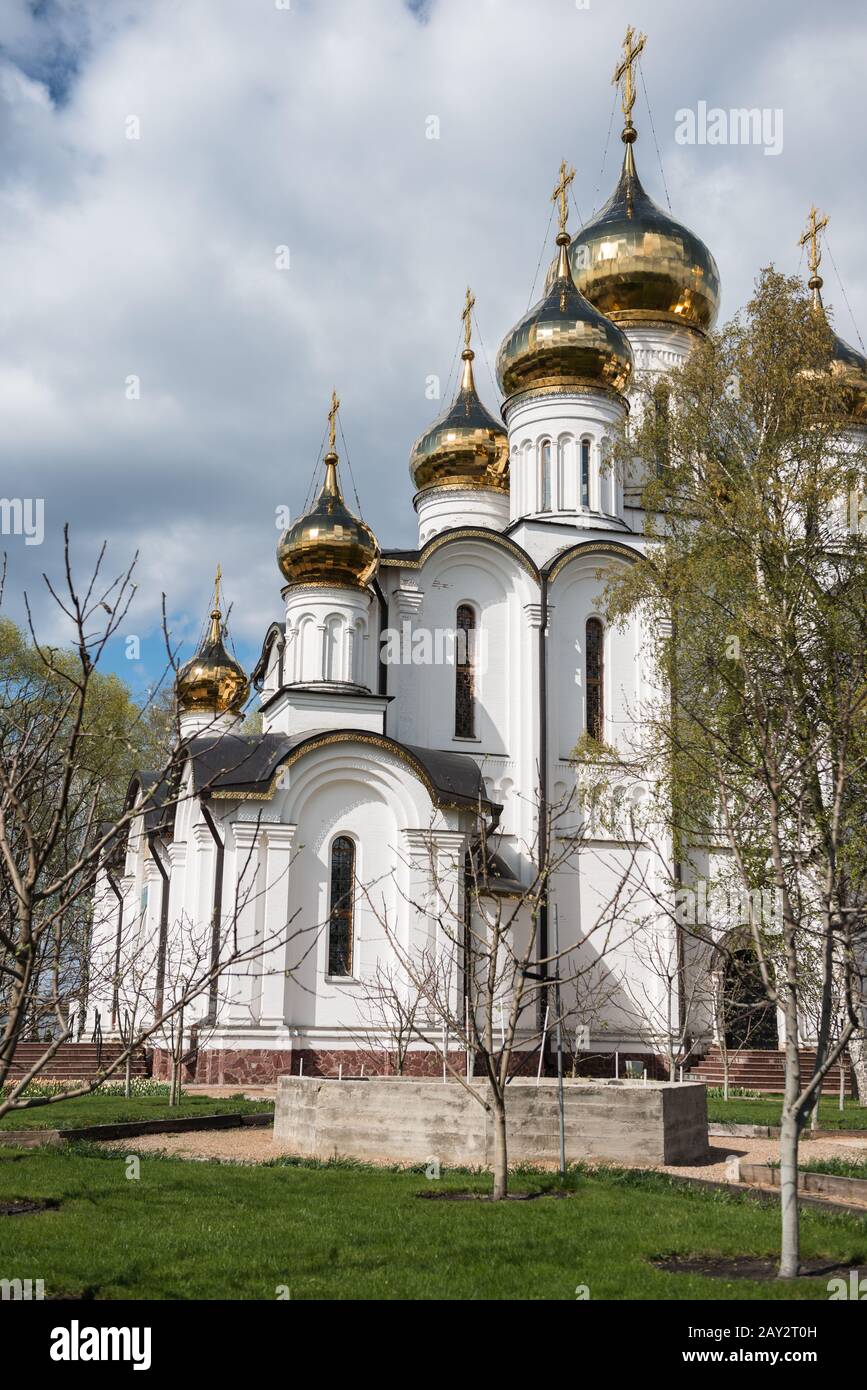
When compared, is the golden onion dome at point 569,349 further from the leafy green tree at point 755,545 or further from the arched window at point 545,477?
the leafy green tree at point 755,545

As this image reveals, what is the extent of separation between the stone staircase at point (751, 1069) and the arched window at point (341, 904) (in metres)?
5.73

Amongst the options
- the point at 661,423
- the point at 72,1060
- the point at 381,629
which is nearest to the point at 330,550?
the point at 381,629

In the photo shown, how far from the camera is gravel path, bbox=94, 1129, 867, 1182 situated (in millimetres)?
10023

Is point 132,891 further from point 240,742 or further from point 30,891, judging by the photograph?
point 30,891

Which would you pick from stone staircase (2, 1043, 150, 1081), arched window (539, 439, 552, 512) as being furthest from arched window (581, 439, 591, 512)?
stone staircase (2, 1043, 150, 1081)

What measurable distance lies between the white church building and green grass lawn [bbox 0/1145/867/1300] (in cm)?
666

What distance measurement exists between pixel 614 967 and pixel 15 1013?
17.2 meters

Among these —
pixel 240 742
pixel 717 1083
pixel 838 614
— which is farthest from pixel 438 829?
pixel 838 614

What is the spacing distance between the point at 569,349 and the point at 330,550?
607 centimetres

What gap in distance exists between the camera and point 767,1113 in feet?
48.1

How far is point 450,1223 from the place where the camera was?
7160 millimetres

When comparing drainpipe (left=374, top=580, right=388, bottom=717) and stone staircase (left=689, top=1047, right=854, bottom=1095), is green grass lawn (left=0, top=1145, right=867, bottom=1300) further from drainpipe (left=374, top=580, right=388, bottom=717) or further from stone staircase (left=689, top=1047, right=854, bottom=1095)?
drainpipe (left=374, top=580, right=388, bottom=717)

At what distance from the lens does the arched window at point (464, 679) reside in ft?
69.2

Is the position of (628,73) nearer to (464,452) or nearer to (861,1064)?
(464,452)
